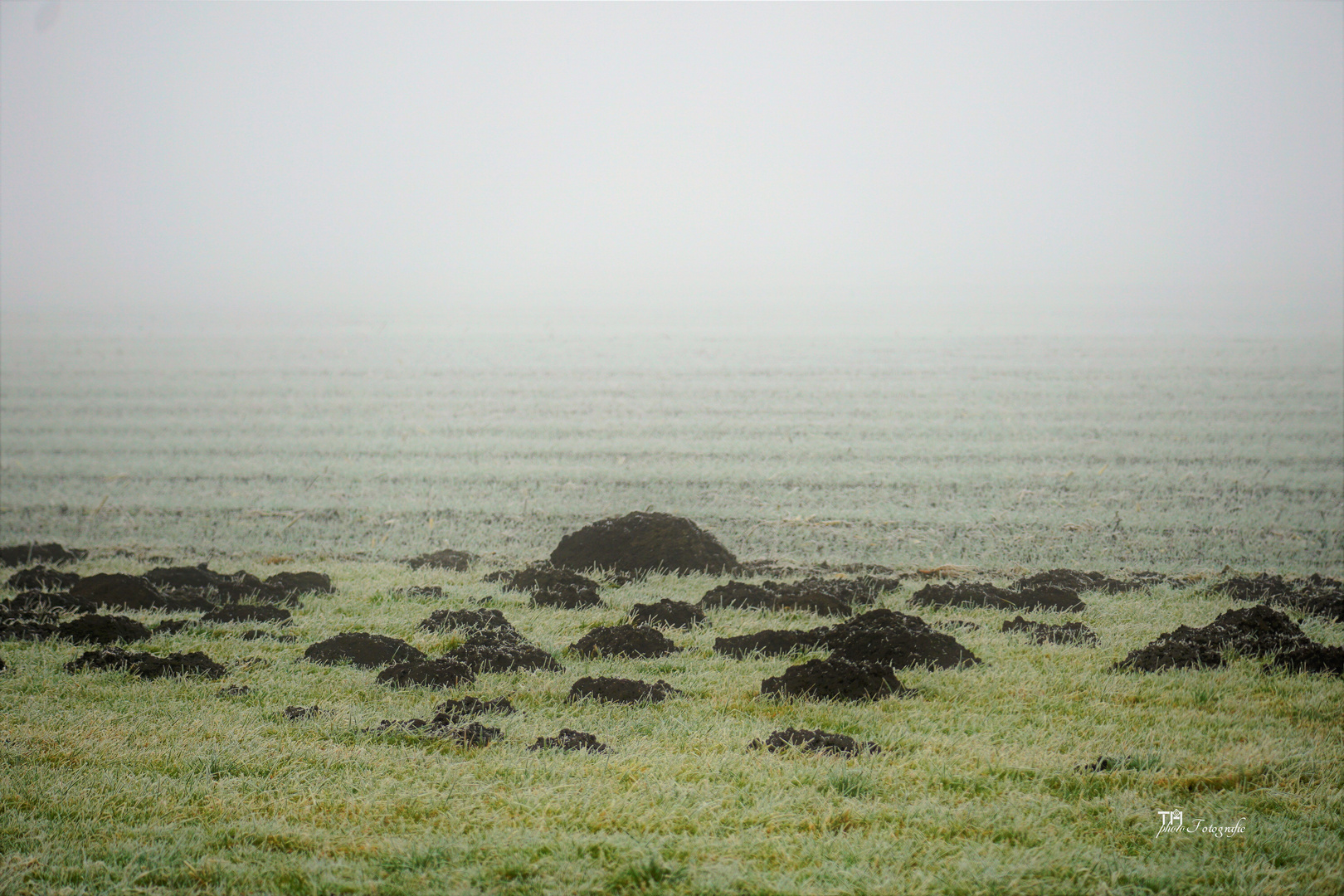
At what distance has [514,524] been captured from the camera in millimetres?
12898

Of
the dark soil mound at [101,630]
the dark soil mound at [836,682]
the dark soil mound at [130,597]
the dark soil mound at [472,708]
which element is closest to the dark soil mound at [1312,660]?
the dark soil mound at [836,682]

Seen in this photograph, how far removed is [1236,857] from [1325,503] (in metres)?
11.6

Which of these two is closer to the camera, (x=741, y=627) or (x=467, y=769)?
(x=467, y=769)

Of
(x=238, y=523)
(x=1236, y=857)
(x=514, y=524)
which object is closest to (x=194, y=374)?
(x=238, y=523)

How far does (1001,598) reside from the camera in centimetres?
885

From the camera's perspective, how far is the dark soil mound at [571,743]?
5.43 meters

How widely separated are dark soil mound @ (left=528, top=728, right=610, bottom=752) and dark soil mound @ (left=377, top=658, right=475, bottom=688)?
48.8 inches

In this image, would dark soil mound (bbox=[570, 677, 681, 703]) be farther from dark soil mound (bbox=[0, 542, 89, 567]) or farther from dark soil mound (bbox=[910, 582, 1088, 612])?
dark soil mound (bbox=[0, 542, 89, 567])

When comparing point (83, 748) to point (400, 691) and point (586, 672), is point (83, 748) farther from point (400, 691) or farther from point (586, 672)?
point (586, 672)

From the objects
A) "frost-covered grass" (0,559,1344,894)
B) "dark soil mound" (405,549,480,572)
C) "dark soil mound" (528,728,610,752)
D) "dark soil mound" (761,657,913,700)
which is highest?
"dark soil mound" (761,657,913,700)

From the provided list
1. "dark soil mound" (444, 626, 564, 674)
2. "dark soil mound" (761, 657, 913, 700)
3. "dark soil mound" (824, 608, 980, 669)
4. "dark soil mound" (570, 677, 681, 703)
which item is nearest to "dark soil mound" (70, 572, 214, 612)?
"dark soil mound" (444, 626, 564, 674)

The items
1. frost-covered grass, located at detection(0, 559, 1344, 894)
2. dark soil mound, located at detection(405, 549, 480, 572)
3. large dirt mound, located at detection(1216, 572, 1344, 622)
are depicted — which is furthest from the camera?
dark soil mound, located at detection(405, 549, 480, 572)

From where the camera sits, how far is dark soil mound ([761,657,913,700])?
20.7 ft

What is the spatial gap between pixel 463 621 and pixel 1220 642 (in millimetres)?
5464
